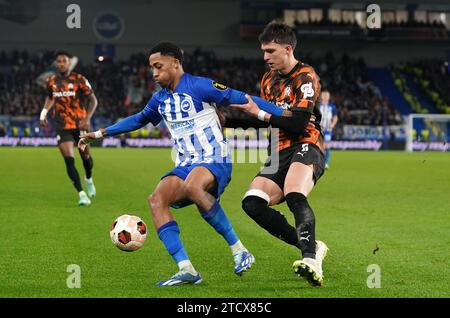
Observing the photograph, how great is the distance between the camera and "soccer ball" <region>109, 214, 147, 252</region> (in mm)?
6875

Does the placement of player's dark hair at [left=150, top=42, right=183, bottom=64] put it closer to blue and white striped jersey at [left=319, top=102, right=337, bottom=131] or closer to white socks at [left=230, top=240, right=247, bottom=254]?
white socks at [left=230, top=240, right=247, bottom=254]

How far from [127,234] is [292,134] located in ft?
5.45

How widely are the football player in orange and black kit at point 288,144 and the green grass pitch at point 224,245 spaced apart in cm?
57

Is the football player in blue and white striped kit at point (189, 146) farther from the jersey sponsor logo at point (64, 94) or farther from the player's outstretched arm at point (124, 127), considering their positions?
the jersey sponsor logo at point (64, 94)

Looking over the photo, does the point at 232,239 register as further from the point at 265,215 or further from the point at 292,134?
the point at 292,134

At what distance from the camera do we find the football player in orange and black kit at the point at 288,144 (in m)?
6.59

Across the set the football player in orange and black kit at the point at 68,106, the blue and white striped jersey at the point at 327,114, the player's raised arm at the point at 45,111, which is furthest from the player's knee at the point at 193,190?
the blue and white striped jersey at the point at 327,114

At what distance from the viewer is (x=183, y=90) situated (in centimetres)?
669

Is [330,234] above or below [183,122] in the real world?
below

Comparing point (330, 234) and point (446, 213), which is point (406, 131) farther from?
point (330, 234)

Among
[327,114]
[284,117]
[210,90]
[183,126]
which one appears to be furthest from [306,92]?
[327,114]

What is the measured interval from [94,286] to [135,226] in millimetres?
880

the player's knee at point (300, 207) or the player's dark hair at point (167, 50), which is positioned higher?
the player's dark hair at point (167, 50)
